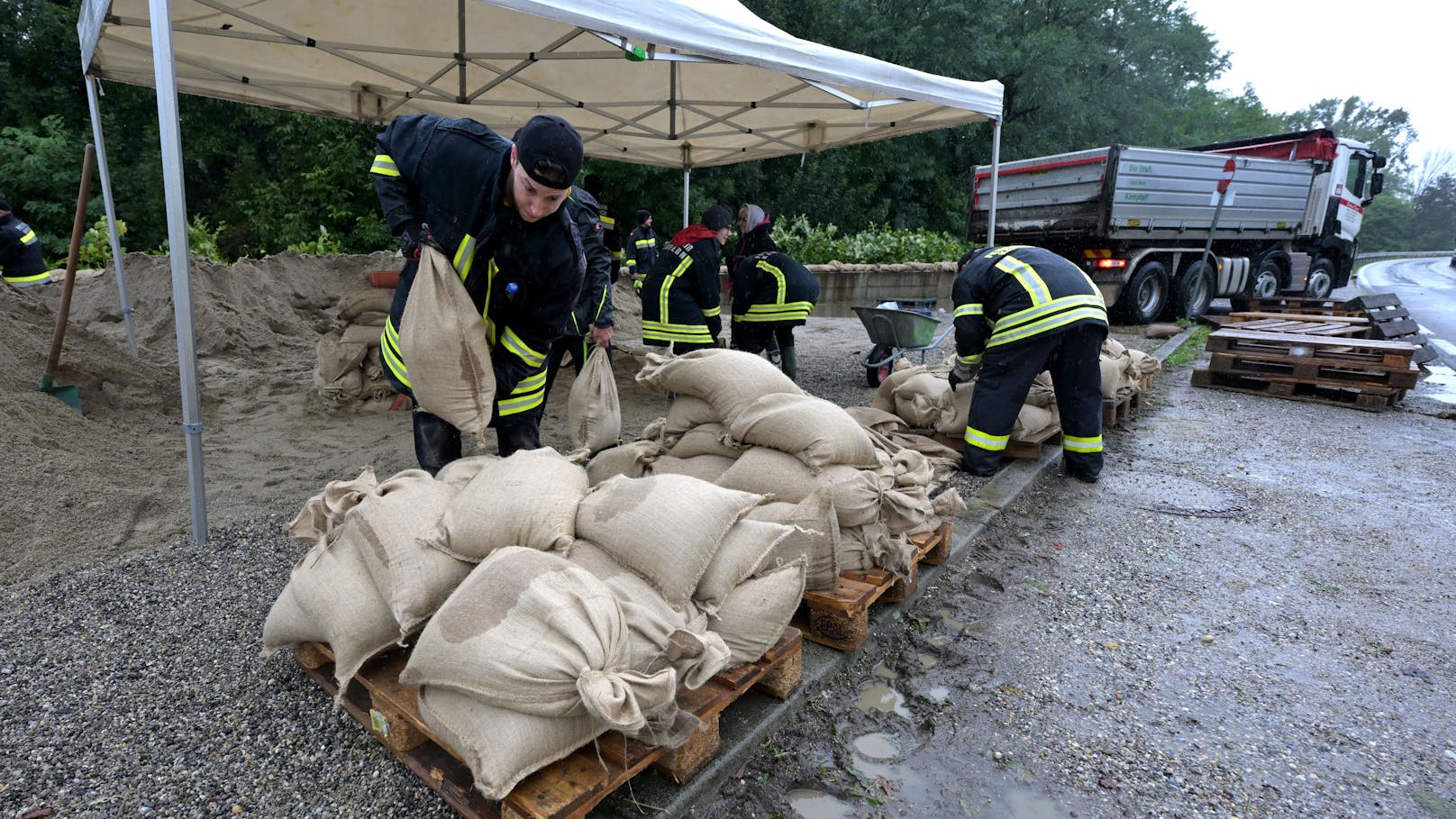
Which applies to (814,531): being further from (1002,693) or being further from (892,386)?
(892,386)

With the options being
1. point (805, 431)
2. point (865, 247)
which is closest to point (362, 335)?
point (805, 431)

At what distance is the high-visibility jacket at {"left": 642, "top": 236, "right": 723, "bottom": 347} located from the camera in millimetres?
5027

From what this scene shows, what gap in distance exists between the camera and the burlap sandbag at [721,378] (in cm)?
276

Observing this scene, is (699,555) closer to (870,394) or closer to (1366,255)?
(870,394)

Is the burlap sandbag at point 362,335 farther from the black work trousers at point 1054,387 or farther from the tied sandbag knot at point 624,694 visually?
the tied sandbag knot at point 624,694

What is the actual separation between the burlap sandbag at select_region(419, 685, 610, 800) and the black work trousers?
122 inches

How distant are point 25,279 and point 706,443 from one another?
21.3 ft

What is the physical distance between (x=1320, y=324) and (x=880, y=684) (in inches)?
311

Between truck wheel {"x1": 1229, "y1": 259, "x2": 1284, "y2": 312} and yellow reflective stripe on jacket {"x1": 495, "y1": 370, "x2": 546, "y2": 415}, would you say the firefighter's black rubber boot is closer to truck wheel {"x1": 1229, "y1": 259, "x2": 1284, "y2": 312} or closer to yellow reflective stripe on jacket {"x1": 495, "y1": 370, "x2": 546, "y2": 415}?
yellow reflective stripe on jacket {"x1": 495, "y1": 370, "x2": 546, "y2": 415}

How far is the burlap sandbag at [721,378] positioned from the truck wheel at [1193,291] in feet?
34.2

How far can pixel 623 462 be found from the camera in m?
2.89

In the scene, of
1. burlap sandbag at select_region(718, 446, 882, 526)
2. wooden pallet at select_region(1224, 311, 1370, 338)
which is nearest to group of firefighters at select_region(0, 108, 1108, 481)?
burlap sandbag at select_region(718, 446, 882, 526)

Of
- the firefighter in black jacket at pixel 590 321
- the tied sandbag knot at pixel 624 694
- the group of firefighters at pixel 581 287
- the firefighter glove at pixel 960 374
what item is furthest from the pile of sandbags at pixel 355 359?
the tied sandbag knot at pixel 624 694

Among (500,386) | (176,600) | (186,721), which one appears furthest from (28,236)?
(186,721)
